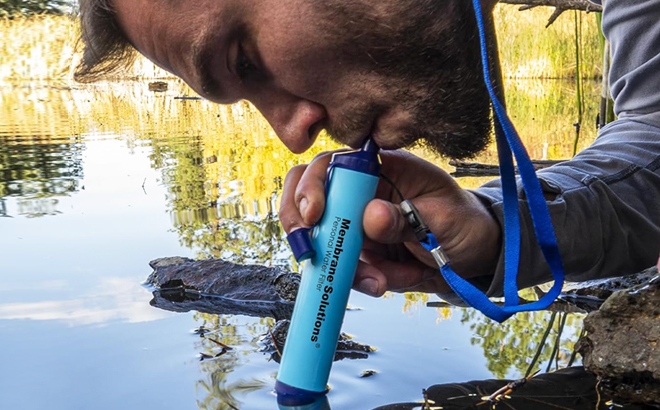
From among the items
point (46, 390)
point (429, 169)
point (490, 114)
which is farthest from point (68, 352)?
point (490, 114)

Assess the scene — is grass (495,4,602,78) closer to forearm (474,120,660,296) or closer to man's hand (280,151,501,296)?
forearm (474,120,660,296)

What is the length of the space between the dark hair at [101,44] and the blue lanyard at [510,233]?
74cm

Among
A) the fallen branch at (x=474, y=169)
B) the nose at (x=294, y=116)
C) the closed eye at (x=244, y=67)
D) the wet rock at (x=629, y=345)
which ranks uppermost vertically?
the closed eye at (x=244, y=67)

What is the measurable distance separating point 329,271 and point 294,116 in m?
0.33

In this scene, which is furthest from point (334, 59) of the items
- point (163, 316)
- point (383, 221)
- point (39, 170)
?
point (39, 170)

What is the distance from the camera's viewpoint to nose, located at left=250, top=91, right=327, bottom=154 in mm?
1547

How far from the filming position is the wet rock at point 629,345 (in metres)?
1.53

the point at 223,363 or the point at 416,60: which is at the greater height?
the point at 416,60

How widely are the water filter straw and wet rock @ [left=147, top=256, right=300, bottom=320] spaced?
72cm

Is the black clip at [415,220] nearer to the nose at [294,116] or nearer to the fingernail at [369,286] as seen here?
the fingernail at [369,286]

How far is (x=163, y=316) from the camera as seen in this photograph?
6.88 feet

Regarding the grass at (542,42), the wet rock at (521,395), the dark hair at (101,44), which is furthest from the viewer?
the grass at (542,42)

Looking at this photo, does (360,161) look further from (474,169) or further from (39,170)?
(39,170)

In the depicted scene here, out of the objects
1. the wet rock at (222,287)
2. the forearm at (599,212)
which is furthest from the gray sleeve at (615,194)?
the wet rock at (222,287)
